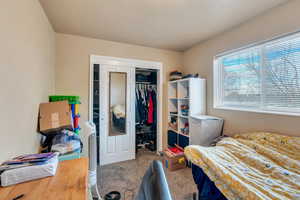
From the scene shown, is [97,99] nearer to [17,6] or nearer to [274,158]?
[17,6]

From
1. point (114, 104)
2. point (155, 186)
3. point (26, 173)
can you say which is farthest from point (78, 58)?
point (155, 186)

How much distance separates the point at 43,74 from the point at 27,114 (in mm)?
721

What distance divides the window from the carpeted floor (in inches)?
56.3

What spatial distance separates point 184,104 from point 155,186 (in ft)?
8.62

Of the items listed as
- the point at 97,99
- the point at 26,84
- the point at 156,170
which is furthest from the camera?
the point at 97,99

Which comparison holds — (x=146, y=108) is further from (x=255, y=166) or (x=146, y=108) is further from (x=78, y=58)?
(x=255, y=166)

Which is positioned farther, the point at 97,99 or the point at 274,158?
the point at 97,99

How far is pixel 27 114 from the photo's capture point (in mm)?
1348

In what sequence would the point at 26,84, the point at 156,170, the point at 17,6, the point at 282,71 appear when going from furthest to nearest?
1. the point at 282,71
2. the point at 26,84
3. the point at 17,6
4. the point at 156,170

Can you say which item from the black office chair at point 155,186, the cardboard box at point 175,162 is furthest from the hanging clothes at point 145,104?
the black office chair at point 155,186

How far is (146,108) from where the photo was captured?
340 centimetres

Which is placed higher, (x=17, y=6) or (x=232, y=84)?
(x=17, y=6)

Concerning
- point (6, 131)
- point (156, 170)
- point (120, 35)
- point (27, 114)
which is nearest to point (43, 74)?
point (27, 114)

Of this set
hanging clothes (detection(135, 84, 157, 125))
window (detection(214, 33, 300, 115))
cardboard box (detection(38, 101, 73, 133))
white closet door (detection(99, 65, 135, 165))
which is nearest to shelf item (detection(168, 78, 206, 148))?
window (detection(214, 33, 300, 115))
